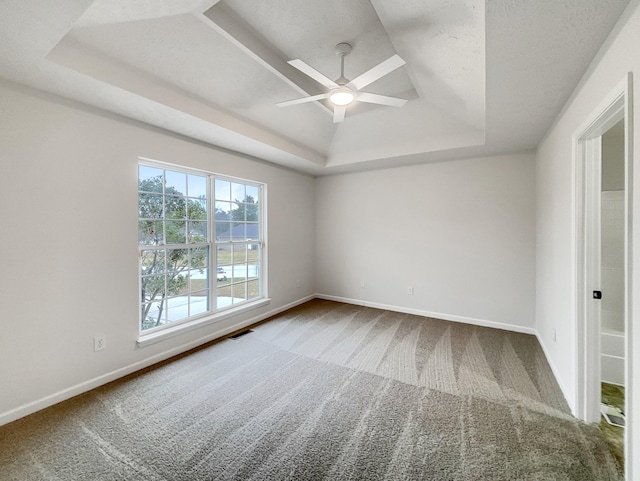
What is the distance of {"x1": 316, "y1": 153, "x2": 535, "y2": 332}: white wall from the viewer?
346cm

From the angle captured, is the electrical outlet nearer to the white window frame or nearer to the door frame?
the white window frame

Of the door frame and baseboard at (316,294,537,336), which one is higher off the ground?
the door frame

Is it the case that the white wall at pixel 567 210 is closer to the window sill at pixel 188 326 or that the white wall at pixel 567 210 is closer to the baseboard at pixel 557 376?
the baseboard at pixel 557 376

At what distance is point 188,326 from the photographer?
2.94 meters

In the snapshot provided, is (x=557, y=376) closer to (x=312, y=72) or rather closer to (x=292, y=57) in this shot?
(x=312, y=72)

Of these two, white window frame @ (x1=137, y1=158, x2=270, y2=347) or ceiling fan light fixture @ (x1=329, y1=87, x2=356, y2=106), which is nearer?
ceiling fan light fixture @ (x1=329, y1=87, x2=356, y2=106)

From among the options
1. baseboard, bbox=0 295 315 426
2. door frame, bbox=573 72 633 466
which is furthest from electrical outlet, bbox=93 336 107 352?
door frame, bbox=573 72 633 466

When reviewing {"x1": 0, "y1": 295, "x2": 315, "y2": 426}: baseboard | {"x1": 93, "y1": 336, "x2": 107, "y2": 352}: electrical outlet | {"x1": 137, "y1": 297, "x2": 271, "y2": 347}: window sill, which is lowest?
{"x1": 0, "y1": 295, "x2": 315, "y2": 426}: baseboard

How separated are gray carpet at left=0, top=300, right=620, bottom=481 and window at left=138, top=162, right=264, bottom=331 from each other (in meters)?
0.65

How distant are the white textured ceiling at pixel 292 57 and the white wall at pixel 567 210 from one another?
0.35 feet

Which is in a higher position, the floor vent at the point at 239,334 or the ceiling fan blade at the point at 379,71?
the ceiling fan blade at the point at 379,71

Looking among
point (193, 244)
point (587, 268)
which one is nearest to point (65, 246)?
point (193, 244)

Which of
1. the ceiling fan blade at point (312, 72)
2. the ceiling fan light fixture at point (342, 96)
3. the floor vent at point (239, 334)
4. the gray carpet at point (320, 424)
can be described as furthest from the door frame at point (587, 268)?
the floor vent at point (239, 334)

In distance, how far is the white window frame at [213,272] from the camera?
8.83ft
